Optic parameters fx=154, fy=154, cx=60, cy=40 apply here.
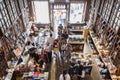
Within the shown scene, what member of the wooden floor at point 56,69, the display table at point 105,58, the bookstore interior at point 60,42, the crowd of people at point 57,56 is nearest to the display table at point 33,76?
the bookstore interior at point 60,42

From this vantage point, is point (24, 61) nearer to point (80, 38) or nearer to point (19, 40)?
point (19, 40)

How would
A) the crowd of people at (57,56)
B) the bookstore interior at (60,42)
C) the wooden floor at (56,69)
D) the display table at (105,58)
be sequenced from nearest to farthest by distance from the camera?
the display table at (105,58)
the bookstore interior at (60,42)
the crowd of people at (57,56)
the wooden floor at (56,69)

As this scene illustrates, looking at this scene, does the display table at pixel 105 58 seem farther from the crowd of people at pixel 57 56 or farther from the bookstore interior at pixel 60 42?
the crowd of people at pixel 57 56

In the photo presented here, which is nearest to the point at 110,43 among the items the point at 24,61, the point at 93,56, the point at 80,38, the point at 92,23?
the point at 93,56

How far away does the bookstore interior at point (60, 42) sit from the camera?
6797 millimetres

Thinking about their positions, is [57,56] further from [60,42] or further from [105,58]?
[105,58]

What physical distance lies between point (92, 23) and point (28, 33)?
4.33m

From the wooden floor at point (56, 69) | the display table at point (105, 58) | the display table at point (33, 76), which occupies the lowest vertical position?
the wooden floor at point (56, 69)

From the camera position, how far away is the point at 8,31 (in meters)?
7.17

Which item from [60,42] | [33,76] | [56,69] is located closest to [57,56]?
[60,42]

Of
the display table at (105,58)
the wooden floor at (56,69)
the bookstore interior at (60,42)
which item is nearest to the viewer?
the display table at (105,58)

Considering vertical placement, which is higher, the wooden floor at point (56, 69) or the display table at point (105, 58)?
the display table at point (105, 58)

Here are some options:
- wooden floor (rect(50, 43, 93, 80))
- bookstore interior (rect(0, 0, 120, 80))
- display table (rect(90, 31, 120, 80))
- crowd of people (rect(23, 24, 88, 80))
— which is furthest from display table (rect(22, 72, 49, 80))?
display table (rect(90, 31, 120, 80))

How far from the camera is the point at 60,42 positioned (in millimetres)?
9070
